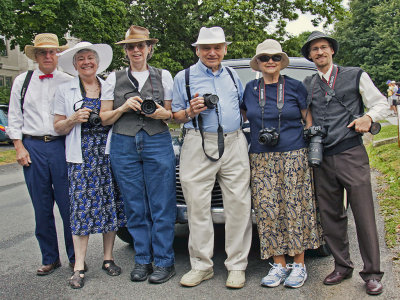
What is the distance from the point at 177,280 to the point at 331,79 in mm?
2220

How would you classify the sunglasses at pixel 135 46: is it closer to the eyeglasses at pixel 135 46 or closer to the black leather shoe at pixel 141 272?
the eyeglasses at pixel 135 46

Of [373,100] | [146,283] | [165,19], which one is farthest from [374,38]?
[146,283]

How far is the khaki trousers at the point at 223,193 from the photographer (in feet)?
12.8

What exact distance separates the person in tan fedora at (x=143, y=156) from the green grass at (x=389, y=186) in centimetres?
228

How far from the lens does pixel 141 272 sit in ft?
13.3

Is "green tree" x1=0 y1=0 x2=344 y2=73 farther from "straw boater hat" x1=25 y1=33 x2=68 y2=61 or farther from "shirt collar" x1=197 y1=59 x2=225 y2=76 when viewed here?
"shirt collar" x1=197 y1=59 x2=225 y2=76

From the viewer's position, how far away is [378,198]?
679 cm

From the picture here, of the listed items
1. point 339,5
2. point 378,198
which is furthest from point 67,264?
point 339,5

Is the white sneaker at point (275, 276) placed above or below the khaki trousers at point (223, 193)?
below

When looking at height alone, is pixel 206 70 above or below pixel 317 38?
below

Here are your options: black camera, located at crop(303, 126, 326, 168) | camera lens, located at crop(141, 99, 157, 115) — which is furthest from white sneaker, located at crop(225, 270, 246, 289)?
camera lens, located at crop(141, 99, 157, 115)

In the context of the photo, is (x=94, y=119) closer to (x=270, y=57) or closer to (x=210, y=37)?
(x=210, y=37)

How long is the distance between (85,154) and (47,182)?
500mm

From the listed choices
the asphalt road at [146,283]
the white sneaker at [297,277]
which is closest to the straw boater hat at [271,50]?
the white sneaker at [297,277]
